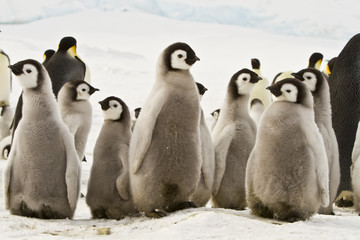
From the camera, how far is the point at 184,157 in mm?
3662

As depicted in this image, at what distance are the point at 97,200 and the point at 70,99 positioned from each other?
1.69 meters

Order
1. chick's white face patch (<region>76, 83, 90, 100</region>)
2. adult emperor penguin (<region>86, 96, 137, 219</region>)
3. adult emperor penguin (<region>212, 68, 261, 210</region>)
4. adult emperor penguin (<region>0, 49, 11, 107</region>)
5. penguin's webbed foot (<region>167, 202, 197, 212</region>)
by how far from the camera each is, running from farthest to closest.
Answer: adult emperor penguin (<region>0, 49, 11, 107</region>) → chick's white face patch (<region>76, 83, 90, 100</region>) → adult emperor penguin (<region>212, 68, 261, 210</region>) → adult emperor penguin (<region>86, 96, 137, 219</region>) → penguin's webbed foot (<region>167, 202, 197, 212</region>)

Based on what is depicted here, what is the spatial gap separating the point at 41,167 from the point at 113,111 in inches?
27.6

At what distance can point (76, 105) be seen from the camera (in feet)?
17.9

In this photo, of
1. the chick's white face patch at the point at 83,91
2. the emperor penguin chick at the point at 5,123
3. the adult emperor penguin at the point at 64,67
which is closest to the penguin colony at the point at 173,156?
the chick's white face patch at the point at 83,91

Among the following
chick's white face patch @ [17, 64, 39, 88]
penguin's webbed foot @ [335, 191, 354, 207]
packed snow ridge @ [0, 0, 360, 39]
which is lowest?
penguin's webbed foot @ [335, 191, 354, 207]

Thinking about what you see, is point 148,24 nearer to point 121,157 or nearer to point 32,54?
point 32,54

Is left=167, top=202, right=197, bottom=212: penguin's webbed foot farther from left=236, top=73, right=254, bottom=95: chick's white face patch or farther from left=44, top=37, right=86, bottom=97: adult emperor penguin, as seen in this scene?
left=44, top=37, right=86, bottom=97: adult emperor penguin

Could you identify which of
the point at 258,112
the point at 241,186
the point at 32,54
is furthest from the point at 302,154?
the point at 32,54

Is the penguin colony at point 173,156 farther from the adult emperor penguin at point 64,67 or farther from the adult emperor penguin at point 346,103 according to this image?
the adult emperor penguin at point 64,67

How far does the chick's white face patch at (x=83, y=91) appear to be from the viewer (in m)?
5.32

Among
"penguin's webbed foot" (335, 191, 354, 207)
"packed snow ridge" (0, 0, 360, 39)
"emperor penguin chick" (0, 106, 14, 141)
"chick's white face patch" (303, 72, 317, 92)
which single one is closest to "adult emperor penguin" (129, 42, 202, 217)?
"chick's white face patch" (303, 72, 317, 92)

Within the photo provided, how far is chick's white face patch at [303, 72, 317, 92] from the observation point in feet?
14.3

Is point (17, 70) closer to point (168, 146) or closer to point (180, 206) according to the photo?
point (168, 146)
